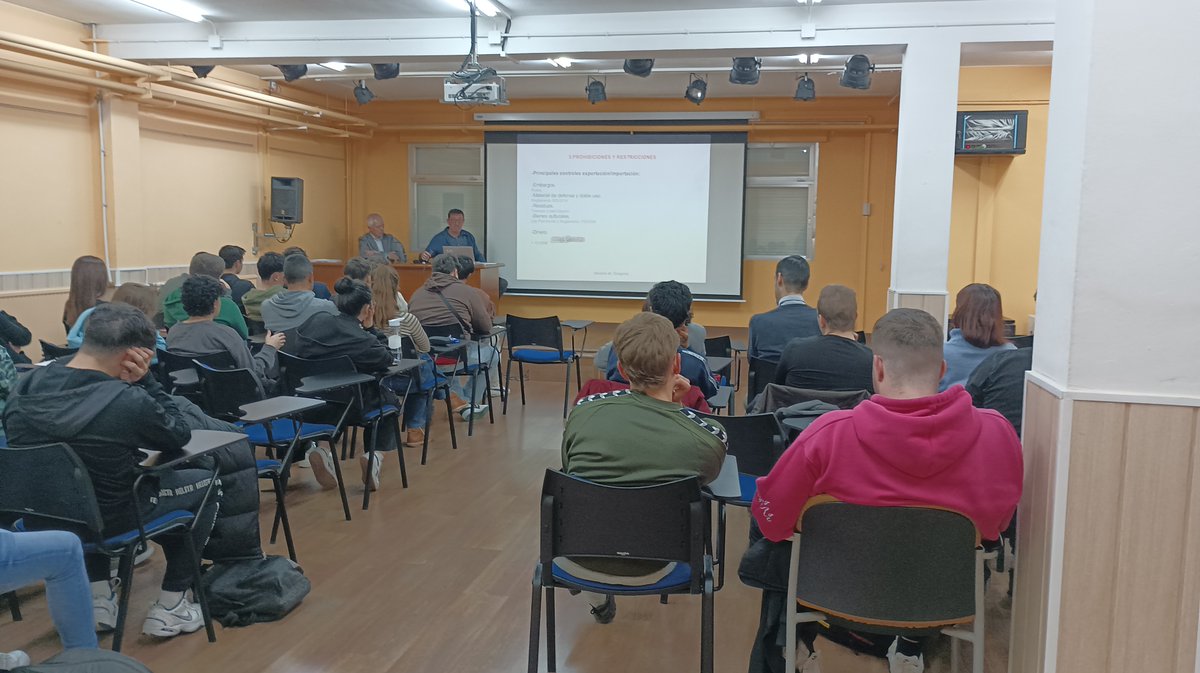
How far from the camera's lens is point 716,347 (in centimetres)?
574

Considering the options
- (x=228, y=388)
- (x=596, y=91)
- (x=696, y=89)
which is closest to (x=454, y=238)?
(x=596, y=91)

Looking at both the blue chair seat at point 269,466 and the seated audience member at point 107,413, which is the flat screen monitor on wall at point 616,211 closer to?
the blue chair seat at point 269,466

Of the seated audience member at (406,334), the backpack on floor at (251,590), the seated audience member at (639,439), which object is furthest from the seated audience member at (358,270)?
the seated audience member at (639,439)

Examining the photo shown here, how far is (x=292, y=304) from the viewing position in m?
5.34

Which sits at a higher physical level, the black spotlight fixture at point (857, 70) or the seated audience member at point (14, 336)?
the black spotlight fixture at point (857, 70)

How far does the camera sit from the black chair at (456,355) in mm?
6035

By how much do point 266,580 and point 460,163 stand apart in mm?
8255

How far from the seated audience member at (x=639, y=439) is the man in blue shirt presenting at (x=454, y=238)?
25.1ft

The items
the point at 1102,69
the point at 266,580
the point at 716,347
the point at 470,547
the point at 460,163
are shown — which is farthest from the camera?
the point at 460,163

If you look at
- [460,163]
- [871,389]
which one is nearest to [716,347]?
[871,389]

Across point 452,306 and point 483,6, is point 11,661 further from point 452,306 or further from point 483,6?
point 483,6

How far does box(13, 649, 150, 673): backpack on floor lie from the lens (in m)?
1.62

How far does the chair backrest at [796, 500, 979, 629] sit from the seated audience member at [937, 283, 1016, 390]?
1719mm

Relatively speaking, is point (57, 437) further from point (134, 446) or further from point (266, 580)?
point (266, 580)
